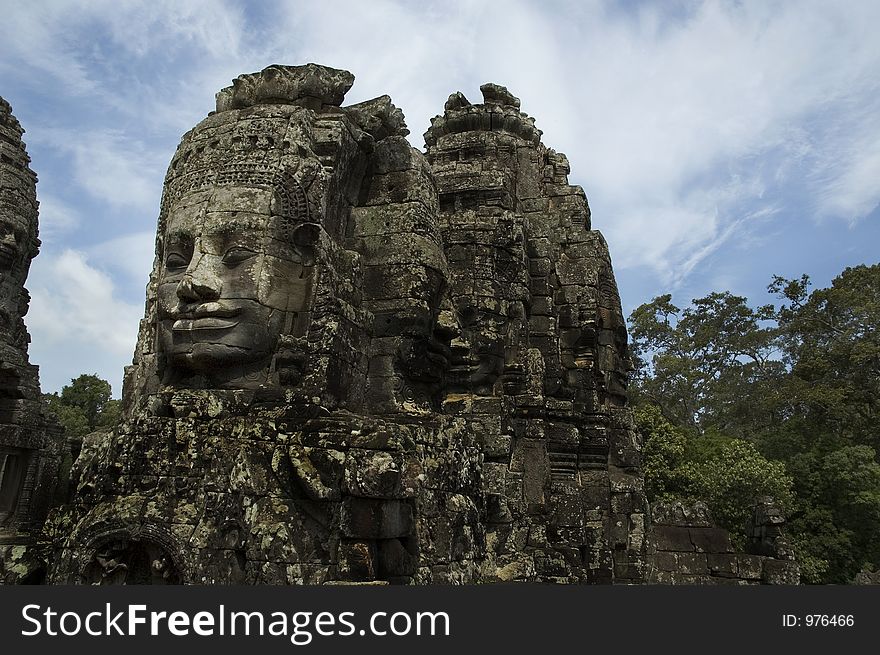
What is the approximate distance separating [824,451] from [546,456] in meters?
23.8

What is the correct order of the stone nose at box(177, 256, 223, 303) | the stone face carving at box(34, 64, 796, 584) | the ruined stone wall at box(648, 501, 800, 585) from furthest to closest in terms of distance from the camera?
the ruined stone wall at box(648, 501, 800, 585) → the stone nose at box(177, 256, 223, 303) → the stone face carving at box(34, 64, 796, 584)

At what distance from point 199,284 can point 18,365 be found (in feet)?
24.7

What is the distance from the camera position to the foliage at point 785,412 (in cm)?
2370

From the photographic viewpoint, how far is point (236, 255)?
17.6ft

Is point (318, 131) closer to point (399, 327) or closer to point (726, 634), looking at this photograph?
point (399, 327)

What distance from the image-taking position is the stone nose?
5184 millimetres

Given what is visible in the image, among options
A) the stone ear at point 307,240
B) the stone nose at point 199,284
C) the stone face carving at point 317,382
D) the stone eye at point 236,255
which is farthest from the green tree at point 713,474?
the stone nose at point 199,284

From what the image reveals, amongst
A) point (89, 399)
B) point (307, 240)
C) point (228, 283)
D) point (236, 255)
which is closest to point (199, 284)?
point (228, 283)

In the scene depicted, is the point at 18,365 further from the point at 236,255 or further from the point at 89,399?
the point at 89,399

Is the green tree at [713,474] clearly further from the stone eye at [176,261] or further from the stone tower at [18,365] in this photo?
the stone eye at [176,261]

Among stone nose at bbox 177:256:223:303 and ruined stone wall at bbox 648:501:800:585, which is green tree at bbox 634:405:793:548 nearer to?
ruined stone wall at bbox 648:501:800:585

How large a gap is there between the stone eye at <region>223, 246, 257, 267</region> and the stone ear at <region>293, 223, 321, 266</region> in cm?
38

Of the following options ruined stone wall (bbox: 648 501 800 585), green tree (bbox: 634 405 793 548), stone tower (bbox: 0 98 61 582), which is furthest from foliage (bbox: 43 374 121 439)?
ruined stone wall (bbox: 648 501 800 585)

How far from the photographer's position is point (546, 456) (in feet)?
29.8
